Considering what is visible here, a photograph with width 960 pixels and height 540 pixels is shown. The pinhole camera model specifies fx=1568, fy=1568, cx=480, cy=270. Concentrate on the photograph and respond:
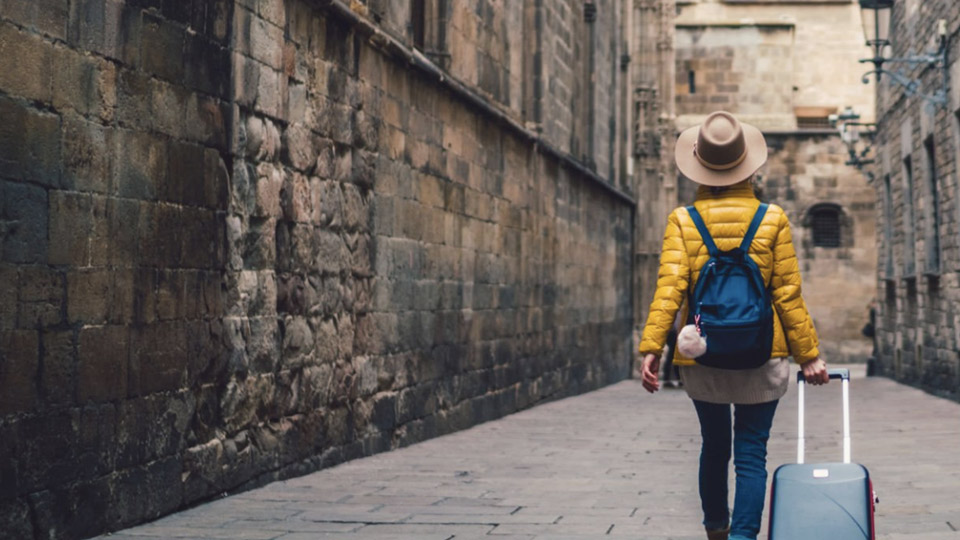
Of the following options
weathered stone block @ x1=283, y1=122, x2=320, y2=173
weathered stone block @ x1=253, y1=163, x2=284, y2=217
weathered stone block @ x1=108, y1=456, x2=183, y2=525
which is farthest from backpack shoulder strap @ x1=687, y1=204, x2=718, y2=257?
weathered stone block @ x1=283, y1=122, x2=320, y2=173

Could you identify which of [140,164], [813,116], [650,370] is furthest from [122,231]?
[813,116]

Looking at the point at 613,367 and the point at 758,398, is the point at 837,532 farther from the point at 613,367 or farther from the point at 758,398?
the point at 613,367

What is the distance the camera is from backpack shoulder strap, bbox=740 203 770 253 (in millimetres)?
5656

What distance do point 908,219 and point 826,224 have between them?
1653cm

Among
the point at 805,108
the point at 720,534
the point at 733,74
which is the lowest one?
the point at 720,534

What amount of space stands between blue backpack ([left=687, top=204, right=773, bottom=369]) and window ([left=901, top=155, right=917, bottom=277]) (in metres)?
16.8

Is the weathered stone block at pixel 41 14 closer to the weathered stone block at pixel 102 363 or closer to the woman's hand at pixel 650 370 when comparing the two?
the weathered stone block at pixel 102 363

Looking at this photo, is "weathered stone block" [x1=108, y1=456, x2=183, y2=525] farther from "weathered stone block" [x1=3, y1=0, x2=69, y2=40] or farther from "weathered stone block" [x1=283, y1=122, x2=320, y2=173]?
"weathered stone block" [x1=283, y1=122, x2=320, y2=173]

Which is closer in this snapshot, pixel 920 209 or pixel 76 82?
pixel 76 82

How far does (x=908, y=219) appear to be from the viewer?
21.9 m

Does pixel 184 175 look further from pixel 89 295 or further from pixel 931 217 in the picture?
pixel 931 217

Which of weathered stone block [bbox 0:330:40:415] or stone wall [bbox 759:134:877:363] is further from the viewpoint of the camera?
stone wall [bbox 759:134:877:363]

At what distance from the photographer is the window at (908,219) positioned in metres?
21.8

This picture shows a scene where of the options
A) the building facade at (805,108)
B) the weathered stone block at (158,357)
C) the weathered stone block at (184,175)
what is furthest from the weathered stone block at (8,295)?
the building facade at (805,108)
